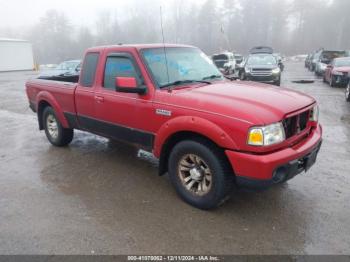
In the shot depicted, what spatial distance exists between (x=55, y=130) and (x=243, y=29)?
237ft

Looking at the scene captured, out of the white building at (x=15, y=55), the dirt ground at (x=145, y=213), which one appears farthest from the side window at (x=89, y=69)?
the white building at (x=15, y=55)

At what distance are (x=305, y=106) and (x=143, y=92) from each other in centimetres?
196

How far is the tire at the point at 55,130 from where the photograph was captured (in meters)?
6.17

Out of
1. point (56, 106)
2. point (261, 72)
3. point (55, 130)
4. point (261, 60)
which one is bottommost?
point (55, 130)

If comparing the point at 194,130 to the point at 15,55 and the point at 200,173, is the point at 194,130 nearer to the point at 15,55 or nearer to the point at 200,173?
the point at 200,173

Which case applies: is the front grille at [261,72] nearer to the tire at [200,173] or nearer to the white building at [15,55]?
the tire at [200,173]

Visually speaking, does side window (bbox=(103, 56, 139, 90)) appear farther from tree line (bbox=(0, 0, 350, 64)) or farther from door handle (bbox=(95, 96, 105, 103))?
tree line (bbox=(0, 0, 350, 64))

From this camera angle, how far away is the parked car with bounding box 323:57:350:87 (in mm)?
14633

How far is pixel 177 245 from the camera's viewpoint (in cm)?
318

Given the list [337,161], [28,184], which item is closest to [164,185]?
[28,184]

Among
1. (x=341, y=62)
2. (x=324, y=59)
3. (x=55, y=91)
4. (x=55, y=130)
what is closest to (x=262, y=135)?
(x=55, y=91)

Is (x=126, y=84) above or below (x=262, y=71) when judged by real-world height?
above

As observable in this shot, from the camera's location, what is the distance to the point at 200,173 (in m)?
3.80

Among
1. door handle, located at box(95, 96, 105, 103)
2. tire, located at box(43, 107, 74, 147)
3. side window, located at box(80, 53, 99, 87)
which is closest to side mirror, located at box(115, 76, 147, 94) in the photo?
door handle, located at box(95, 96, 105, 103)
